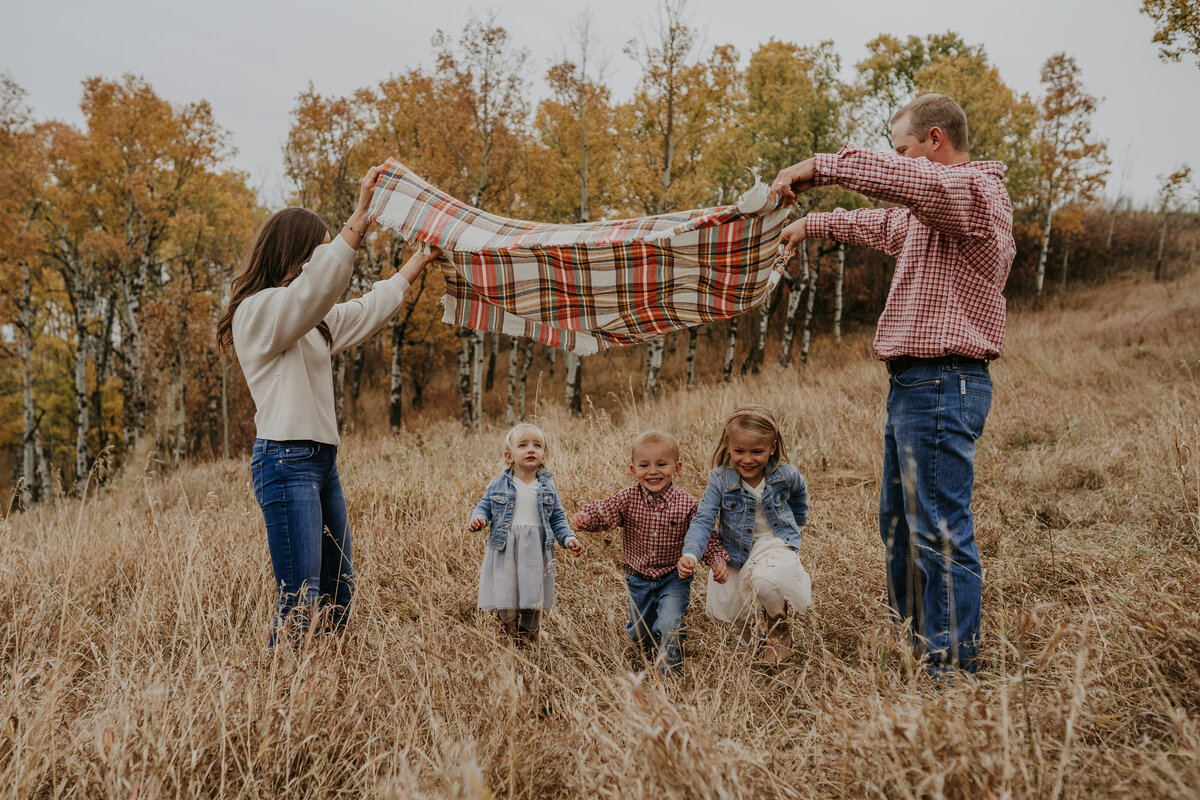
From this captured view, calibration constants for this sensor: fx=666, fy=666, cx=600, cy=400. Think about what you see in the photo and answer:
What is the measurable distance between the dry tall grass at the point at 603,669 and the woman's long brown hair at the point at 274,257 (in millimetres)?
1548

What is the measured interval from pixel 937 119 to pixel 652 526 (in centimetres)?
209

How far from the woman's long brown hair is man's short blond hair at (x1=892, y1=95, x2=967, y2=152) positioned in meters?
2.60

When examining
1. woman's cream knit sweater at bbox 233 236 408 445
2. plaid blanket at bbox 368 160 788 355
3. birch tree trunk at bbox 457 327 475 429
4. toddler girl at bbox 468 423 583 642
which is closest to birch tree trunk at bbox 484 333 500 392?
birch tree trunk at bbox 457 327 475 429

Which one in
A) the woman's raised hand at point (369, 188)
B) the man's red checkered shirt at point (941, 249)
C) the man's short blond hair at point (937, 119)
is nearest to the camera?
the man's red checkered shirt at point (941, 249)

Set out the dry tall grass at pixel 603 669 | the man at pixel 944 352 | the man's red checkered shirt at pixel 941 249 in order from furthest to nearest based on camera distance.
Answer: the man at pixel 944 352, the man's red checkered shirt at pixel 941 249, the dry tall grass at pixel 603 669

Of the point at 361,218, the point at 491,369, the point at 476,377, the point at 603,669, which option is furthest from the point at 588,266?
the point at 491,369

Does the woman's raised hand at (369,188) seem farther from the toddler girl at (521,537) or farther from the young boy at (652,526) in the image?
the young boy at (652,526)

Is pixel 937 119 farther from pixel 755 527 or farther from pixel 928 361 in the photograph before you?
pixel 755 527

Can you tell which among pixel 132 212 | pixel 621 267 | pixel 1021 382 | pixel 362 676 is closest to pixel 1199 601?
pixel 621 267

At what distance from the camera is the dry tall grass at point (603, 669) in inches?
70.3

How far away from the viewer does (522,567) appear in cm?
315

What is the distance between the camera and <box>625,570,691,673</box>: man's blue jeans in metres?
2.99

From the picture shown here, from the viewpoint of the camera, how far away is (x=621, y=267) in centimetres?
315

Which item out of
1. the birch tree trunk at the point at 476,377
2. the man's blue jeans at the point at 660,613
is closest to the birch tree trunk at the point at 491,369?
the birch tree trunk at the point at 476,377
